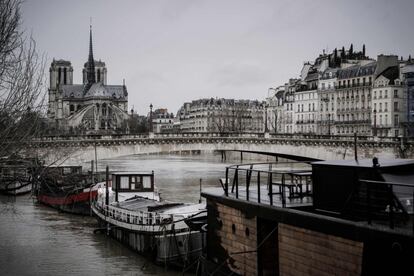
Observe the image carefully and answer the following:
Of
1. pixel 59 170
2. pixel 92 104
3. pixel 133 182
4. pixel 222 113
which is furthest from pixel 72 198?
pixel 92 104

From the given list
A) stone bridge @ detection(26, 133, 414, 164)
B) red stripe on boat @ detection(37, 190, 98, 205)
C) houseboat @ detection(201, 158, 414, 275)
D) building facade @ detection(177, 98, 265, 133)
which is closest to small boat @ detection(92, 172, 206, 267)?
red stripe on boat @ detection(37, 190, 98, 205)

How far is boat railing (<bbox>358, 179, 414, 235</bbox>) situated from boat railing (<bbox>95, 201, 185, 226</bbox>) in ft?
38.4

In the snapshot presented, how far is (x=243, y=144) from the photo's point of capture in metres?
55.2

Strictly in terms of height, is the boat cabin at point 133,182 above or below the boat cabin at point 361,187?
below

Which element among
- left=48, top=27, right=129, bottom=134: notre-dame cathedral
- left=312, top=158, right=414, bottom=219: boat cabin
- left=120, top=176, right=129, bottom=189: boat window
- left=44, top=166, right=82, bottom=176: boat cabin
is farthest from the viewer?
left=48, top=27, right=129, bottom=134: notre-dame cathedral

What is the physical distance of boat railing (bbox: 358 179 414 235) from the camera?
24.2 feet

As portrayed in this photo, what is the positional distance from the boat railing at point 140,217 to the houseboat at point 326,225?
28.1ft

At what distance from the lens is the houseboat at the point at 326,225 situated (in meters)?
7.41

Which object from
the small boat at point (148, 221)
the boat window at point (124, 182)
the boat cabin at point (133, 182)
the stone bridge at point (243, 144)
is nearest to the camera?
the small boat at point (148, 221)

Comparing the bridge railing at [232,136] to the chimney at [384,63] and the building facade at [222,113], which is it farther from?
the building facade at [222,113]

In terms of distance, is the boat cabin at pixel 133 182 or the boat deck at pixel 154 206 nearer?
the boat deck at pixel 154 206

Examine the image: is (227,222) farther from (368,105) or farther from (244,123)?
(244,123)

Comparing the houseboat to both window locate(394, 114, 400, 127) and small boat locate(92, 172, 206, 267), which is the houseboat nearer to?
small boat locate(92, 172, 206, 267)

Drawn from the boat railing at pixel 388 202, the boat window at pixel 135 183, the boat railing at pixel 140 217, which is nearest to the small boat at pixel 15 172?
the boat railing at pixel 140 217
